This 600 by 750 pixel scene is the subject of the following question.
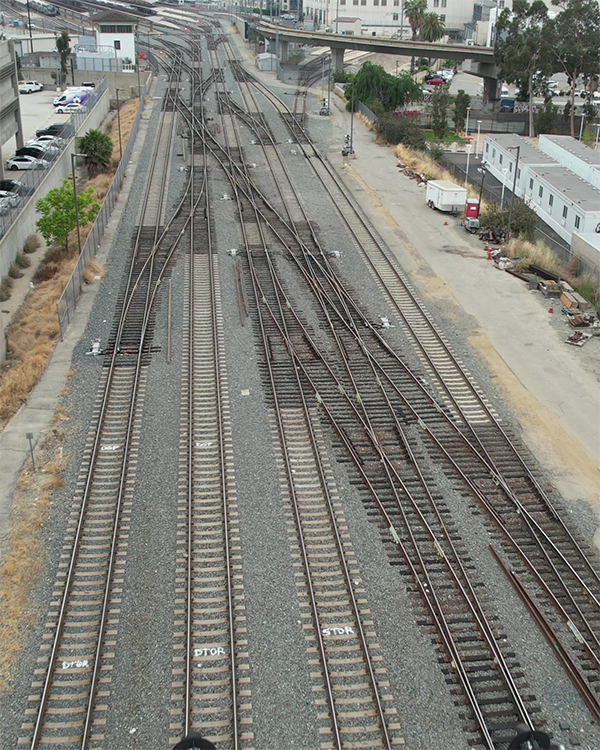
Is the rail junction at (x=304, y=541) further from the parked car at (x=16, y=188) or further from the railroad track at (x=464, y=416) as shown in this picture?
the parked car at (x=16, y=188)

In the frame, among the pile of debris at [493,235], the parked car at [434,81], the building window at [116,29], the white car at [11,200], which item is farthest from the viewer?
the parked car at [434,81]

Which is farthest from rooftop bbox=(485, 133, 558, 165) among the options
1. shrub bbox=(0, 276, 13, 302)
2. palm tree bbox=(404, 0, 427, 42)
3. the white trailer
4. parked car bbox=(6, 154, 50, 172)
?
palm tree bbox=(404, 0, 427, 42)

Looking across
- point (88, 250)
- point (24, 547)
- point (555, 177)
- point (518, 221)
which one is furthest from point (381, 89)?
point (24, 547)

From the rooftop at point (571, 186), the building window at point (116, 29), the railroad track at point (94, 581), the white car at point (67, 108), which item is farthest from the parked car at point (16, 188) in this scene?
the building window at point (116, 29)

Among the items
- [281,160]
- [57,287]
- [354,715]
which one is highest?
[281,160]

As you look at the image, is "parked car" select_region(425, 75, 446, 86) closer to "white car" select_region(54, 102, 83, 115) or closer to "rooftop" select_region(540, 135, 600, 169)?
"rooftop" select_region(540, 135, 600, 169)

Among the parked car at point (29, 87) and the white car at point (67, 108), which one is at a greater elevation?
the parked car at point (29, 87)

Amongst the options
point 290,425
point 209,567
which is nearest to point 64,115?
point 290,425

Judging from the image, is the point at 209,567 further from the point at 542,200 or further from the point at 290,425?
the point at 542,200
